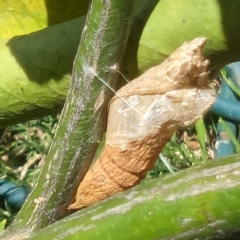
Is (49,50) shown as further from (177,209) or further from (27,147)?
(27,147)

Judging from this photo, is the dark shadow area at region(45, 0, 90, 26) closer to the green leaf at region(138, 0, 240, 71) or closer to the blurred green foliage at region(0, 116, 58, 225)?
the green leaf at region(138, 0, 240, 71)

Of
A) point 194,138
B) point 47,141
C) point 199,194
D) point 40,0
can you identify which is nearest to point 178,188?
point 199,194

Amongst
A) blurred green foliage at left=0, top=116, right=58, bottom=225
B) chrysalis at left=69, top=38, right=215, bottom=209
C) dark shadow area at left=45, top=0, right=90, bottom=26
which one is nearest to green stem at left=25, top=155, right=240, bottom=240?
chrysalis at left=69, top=38, right=215, bottom=209

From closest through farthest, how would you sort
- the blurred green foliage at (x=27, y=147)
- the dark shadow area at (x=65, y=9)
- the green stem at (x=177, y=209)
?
the green stem at (x=177, y=209) < the dark shadow area at (x=65, y=9) < the blurred green foliage at (x=27, y=147)

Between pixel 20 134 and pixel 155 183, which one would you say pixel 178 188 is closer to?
pixel 155 183

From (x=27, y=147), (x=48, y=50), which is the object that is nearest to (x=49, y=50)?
(x=48, y=50)

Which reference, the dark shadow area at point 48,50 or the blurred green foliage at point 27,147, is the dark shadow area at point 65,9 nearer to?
the dark shadow area at point 48,50

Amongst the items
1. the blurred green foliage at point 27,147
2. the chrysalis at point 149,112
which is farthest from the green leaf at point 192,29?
the blurred green foliage at point 27,147

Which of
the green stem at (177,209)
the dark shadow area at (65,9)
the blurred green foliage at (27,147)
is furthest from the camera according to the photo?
the blurred green foliage at (27,147)
